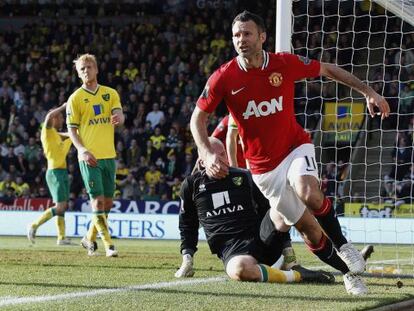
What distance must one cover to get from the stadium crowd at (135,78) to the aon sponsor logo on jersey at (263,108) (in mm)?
10893

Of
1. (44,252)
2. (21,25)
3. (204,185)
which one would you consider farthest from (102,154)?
(21,25)

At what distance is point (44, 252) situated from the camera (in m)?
11.7

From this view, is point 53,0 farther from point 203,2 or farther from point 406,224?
point 406,224

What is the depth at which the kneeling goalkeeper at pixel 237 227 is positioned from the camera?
758cm

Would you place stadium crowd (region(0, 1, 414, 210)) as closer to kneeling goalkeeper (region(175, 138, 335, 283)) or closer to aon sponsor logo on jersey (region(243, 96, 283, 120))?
kneeling goalkeeper (region(175, 138, 335, 283))

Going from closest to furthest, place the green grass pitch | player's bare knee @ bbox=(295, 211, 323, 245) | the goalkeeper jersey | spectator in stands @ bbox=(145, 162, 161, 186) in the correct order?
1. the green grass pitch
2. player's bare knee @ bbox=(295, 211, 323, 245)
3. the goalkeeper jersey
4. spectator in stands @ bbox=(145, 162, 161, 186)

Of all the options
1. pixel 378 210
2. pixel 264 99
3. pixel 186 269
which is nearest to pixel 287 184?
pixel 264 99

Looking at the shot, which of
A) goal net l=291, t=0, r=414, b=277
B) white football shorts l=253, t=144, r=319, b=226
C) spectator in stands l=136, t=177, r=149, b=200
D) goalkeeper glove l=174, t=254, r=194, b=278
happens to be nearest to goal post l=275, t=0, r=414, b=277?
goal net l=291, t=0, r=414, b=277

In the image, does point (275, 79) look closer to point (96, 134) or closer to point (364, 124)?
point (96, 134)

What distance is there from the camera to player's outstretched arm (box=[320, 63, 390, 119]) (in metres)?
6.79

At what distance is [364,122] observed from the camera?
21.3 m

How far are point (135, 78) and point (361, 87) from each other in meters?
20.0

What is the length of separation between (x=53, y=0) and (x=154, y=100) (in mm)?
8024

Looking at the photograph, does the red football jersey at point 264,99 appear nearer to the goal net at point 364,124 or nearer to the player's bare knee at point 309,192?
the player's bare knee at point 309,192
